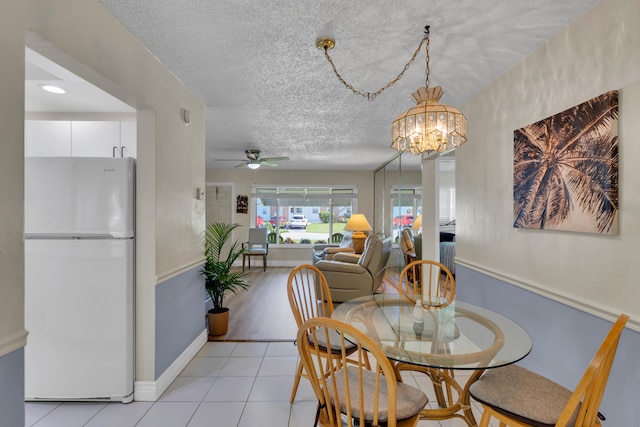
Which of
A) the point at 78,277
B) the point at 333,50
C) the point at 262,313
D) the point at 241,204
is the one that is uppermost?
the point at 333,50

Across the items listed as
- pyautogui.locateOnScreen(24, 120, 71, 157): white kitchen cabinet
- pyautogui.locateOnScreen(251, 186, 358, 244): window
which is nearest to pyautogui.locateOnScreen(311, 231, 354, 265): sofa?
pyautogui.locateOnScreen(251, 186, 358, 244): window

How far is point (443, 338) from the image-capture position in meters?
1.61

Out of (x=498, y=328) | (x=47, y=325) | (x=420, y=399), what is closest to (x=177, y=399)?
(x=47, y=325)

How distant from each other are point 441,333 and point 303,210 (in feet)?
20.0

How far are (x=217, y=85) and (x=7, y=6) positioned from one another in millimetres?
1523

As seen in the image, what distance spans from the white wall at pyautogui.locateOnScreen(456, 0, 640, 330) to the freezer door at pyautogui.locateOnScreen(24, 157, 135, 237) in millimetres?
2664

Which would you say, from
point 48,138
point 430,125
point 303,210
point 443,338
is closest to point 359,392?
point 443,338

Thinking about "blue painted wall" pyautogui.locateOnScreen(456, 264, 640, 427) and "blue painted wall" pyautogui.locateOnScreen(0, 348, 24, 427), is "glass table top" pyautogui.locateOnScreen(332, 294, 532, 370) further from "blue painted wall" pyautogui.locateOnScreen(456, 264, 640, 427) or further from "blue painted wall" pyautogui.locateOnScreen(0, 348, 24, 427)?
"blue painted wall" pyautogui.locateOnScreen(0, 348, 24, 427)

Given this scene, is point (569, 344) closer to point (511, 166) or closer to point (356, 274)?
point (511, 166)

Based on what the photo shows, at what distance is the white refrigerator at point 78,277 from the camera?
2008mm

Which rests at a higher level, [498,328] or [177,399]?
[498,328]

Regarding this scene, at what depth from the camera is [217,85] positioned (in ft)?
8.54

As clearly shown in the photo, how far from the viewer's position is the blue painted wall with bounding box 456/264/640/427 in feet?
4.57

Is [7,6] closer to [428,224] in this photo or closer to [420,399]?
[420,399]
